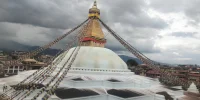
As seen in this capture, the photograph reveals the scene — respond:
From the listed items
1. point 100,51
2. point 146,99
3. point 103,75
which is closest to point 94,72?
point 103,75

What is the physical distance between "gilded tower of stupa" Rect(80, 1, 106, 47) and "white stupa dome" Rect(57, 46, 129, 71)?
1.31 meters

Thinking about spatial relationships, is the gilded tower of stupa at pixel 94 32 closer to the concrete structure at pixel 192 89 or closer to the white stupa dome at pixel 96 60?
the white stupa dome at pixel 96 60

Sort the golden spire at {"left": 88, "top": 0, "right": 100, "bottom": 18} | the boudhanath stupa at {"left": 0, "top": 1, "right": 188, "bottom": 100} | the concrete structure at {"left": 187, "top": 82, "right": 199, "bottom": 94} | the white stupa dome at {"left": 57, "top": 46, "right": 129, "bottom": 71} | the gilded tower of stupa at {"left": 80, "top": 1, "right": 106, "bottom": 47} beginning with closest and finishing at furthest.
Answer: the boudhanath stupa at {"left": 0, "top": 1, "right": 188, "bottom": 100} → the white stupa dome at {"left": 57, "top": 46, "right": 129, "bottom": 71} → the gilded tower of stupa at {"left": 80, "top": 1, "right": 106, "bottom": 47} → the concrete structure at {"left": 187, "top": 82, "right": 199, "bottom": 94} → the golden spire at {"left": 88, "top": 0, "right": 100, "bottom": 18}

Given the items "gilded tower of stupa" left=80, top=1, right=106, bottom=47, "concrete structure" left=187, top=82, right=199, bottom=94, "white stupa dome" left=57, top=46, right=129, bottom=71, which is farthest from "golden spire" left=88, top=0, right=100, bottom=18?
"concrete structure" left=187, top=82, right=199, bottom=94

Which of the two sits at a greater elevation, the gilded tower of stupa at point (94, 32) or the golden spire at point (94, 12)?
the golden spire at point (94, 12)

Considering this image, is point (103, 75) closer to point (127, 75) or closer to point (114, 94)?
point (127, 75)

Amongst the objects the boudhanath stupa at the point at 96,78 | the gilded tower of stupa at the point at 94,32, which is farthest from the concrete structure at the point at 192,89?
the gilded tower of stupa at the point at 94,32

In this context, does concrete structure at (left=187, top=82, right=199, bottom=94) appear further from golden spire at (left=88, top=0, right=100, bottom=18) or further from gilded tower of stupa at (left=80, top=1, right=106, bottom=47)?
golden spire at (left=88, top=0, right=100, bottom=18)

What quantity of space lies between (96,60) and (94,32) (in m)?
4.03

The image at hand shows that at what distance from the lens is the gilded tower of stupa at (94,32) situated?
21.0 meters

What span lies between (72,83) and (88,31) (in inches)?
293

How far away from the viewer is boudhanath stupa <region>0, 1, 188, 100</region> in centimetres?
1343

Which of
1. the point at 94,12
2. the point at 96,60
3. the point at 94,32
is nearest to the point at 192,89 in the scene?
the point at 96,60

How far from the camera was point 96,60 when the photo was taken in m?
18.5
